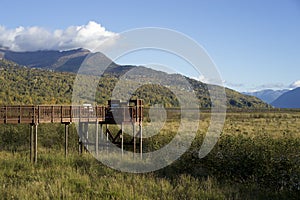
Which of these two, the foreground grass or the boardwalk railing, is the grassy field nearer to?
the foreground grass

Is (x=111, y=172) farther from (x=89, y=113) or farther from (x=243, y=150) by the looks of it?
(x=89, y=113)

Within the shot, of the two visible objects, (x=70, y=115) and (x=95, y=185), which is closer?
(x=95, y=185)

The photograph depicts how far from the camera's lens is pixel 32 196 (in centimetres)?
1385

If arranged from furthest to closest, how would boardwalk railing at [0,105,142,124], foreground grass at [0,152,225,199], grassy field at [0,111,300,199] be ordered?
1. boardwalk railing at [0,105,142,124]
2. grassy field at [0,111,300,199]
3. foreground grass at [0,152,225,199]

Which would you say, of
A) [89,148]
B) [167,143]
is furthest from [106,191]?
[89,148]

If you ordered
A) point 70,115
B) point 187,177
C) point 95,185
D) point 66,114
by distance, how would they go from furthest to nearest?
point 70,115 → point 66,114 → point 187,177 → point 95,185

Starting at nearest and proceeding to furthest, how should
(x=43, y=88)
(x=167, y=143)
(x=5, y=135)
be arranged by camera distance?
(x=167, y=143)
(x=5, y=135)
(x=43, y=88)

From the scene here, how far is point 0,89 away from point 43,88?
1165 cm

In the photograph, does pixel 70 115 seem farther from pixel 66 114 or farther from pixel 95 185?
pixel 95 185

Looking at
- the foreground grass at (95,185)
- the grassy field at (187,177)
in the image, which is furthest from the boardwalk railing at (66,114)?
the foreground grass at (95,185)

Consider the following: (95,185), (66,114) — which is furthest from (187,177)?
(66,114)

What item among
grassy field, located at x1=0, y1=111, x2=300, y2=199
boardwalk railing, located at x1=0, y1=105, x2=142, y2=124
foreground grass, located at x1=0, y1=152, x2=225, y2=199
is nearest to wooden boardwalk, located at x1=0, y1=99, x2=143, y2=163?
boardwalk railing, located at x1=0, y1=105, x2=142, y2=124

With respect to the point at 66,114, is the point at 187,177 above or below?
below

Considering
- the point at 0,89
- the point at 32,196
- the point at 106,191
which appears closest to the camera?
the point at 32,196
